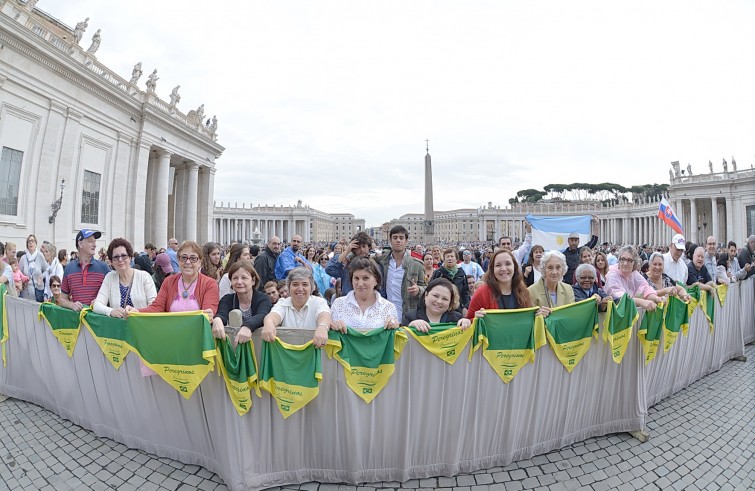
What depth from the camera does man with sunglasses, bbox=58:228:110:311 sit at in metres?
4.85

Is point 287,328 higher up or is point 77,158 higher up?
point 77,158

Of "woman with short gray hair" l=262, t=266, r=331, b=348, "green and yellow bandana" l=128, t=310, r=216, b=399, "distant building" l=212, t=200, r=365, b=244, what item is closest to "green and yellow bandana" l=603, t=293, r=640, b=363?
"woman with short gray hair" l=262, t=266, r=331, b=348

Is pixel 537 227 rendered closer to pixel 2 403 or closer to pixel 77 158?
pixel 2 403

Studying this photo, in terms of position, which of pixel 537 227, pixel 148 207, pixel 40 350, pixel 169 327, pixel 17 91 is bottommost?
pixel 40 350

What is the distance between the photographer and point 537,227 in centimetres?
966

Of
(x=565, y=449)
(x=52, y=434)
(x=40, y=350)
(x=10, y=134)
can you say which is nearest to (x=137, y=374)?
(x=52, y=434)

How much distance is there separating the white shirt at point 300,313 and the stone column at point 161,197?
86.5ft

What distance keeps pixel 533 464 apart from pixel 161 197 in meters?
28.6

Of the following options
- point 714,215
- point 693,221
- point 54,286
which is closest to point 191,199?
point 54,286

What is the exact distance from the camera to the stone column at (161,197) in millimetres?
25938

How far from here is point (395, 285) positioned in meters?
5.10

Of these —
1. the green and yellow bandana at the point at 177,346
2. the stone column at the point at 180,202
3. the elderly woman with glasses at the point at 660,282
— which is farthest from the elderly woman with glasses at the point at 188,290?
the stone column at the point at 180,202

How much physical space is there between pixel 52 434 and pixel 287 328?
3.60 metres

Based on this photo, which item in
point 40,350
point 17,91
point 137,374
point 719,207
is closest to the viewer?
point 137,374
